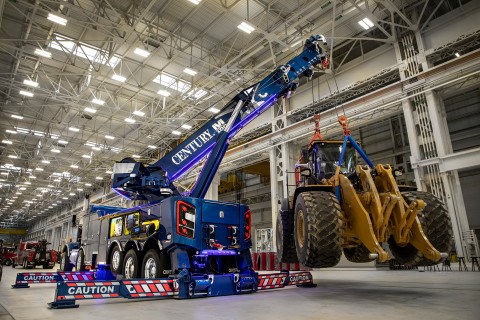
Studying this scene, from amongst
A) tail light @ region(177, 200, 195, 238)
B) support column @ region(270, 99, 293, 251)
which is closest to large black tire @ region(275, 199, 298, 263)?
tail light @ region(177, 200, 195, 238)

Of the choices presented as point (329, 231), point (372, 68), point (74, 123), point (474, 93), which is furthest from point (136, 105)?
point (474, 93)

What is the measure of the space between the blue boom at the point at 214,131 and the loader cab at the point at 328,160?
227cm

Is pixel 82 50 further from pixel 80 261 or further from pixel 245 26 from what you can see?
pixel 80 261

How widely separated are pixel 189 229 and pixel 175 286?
50.8 inches

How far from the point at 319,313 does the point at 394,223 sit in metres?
2.16

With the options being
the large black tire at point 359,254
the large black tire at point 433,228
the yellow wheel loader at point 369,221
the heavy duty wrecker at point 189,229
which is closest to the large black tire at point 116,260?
the heavy duty wrecker at point 189,229

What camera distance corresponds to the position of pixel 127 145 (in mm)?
27859

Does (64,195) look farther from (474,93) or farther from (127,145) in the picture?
(474,93)

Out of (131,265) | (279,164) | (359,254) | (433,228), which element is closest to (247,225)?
(359,254)

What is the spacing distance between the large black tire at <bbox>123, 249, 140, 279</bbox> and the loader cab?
4.78 metres

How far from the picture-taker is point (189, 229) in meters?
7.18

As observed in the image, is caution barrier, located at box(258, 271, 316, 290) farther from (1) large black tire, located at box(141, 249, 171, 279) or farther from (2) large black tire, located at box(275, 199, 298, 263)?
(1) large black tire, located at box(141, 249, 171, 279)

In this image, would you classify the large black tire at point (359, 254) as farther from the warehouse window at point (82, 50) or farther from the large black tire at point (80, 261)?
the warehouse window at point (82, 50)

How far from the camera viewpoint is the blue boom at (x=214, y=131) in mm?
8609
